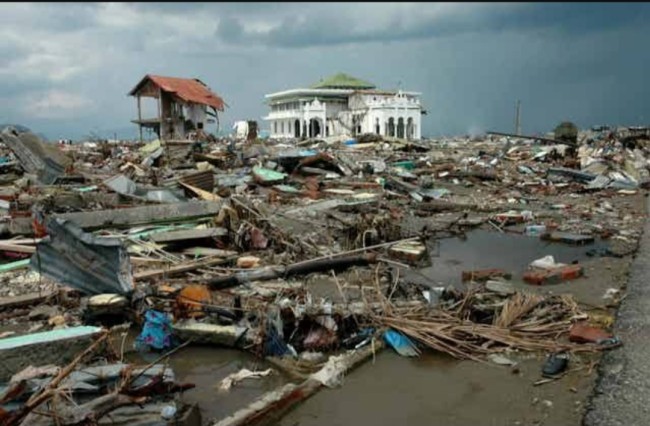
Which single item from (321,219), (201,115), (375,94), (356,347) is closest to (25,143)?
(321,219)

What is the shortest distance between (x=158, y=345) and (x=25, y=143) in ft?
39.8

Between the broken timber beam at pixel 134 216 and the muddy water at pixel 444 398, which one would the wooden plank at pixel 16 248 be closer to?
the broken timber beam at pixel 134 216

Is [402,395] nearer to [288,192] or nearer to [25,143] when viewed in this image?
[288,192]

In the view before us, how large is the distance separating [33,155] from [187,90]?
14.2 m

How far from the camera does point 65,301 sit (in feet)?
19.7

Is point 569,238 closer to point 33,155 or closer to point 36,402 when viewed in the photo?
point 36,402

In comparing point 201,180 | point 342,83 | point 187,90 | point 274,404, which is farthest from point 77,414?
point 342,83

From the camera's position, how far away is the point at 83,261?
5699 mm

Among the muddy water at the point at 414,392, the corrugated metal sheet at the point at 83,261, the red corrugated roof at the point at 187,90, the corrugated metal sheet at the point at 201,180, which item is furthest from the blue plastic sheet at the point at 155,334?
the red corrugated roof at the point at 187,90

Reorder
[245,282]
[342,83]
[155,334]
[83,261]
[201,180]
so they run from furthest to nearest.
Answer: [342,83], [201,180], [245,282], [83,261], [155,334]

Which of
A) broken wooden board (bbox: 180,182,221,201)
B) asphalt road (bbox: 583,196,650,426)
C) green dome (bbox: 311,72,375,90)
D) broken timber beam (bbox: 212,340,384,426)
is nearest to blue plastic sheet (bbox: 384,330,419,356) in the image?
broken timber beam (bbox: 212,340,384,426)

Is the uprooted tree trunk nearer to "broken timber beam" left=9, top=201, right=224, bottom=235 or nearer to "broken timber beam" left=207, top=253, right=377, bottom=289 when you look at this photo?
"broken timber beam" left=207, top=253, right=377, bottom=289

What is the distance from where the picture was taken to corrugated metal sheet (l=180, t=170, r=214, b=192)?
487 inches

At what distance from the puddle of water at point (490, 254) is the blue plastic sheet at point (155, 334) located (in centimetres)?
343
